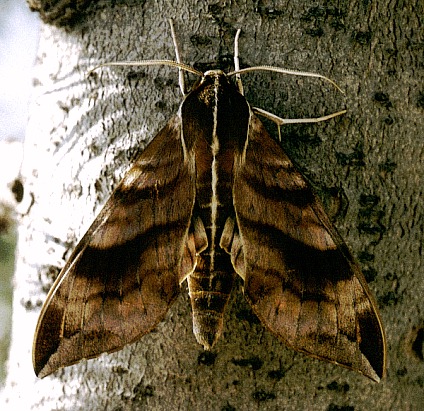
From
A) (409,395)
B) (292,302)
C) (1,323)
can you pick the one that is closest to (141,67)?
(292,302)

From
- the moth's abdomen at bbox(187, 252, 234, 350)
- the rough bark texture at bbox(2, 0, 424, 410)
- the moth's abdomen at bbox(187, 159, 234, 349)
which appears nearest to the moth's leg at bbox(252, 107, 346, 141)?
the rough bark texture at bbox(2, 0, 424, 410)

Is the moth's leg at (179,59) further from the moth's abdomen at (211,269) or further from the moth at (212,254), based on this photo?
the moth's abdomen at (211,269)

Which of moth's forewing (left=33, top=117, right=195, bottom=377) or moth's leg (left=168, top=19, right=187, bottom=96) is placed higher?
moth's leg (left=168, top=19, right=187, bottom=96)

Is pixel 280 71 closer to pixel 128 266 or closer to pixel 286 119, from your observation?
pixel 286 119

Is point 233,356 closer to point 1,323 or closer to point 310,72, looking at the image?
point 310,72

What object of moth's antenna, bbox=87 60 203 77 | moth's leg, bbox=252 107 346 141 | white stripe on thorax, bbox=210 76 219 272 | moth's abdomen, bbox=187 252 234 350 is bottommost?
moth's abdomen, bbox=187 252 234 350

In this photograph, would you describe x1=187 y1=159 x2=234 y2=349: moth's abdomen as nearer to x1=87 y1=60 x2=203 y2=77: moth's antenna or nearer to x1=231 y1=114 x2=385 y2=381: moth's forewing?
x1=231 y1=114 x2=385 y2=381: moth's forewing

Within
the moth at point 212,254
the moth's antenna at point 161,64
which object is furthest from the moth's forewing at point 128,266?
the moth's antenna at point 161,64
